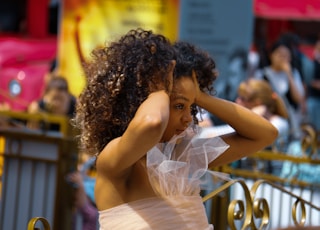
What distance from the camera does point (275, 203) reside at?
705 centimetres

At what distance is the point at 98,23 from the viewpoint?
349 inches

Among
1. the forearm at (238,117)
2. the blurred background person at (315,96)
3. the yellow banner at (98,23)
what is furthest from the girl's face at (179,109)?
the blurred background person at (315,96)

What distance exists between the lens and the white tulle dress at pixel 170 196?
3.21 metres

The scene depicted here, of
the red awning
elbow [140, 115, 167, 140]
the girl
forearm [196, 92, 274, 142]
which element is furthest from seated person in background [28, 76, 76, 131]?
elbow [140, 115, 167, 140]

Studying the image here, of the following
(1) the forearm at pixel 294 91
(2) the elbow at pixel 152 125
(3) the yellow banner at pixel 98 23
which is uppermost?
(3) the yellow banner at pixel 98 23

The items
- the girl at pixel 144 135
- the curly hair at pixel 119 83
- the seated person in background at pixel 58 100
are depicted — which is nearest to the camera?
the girl at pixel 144 135

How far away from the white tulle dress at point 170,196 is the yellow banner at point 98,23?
5139mm

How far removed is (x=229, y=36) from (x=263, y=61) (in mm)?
2640

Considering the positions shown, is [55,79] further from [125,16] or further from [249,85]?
[249,85]

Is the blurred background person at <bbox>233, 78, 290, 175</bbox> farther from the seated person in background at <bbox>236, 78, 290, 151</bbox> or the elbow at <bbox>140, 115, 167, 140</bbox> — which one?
the elbow at <bbox>140, 115, 167, 140</bbox>

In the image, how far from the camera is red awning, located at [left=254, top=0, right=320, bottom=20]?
1112cm

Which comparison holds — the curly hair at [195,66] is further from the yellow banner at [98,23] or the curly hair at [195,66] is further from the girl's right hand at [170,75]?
the yellow banner at [98,23]

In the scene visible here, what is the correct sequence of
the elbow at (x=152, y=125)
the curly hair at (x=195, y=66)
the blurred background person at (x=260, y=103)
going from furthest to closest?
the blurred background person at (x=260, y=103)
the curly hair at (x=195, y=66)
the elbow at (x=152, y=125)

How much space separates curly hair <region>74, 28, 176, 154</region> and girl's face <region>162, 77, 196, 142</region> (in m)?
0.07
